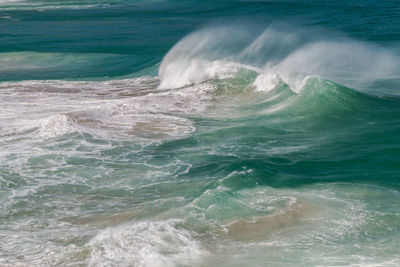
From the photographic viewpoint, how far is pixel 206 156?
46.9 ft

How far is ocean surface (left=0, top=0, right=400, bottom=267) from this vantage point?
977 centimetres

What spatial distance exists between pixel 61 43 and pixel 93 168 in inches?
1051

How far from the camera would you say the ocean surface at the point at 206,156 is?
9773 millimetres

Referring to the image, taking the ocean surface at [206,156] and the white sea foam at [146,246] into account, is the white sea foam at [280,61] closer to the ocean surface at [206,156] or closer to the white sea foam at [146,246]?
the ocean surface at [206,156]

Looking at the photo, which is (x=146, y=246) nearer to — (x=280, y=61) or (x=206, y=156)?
(x=206, y=156)

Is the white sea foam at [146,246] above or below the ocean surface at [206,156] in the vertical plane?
above

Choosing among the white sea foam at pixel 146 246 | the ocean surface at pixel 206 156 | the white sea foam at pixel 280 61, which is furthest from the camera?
the white sea foam at pixel 280 61

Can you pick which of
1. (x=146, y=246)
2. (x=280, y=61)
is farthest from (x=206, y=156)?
(x=280, y=61)

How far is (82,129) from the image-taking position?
651 inches

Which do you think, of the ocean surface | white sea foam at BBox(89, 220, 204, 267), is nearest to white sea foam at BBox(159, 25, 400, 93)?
the ocean surface

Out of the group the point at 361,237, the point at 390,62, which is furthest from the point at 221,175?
the point at 390,62

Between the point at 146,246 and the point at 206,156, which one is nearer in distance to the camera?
the point at 146,246

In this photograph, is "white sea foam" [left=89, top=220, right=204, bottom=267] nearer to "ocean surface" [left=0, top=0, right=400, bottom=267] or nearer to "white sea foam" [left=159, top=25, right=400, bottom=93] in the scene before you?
"ocean surface" [left=0, top=0, right=400, bottom=267]

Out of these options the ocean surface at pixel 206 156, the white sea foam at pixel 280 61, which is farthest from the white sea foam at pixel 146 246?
the white sea foam at pixel 280 61
